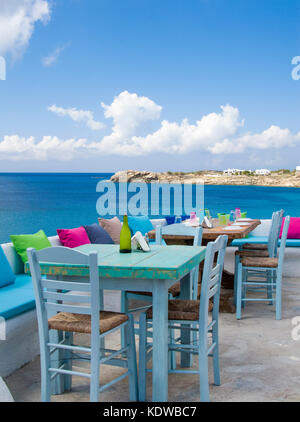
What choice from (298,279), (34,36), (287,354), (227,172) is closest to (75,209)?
(227,172)

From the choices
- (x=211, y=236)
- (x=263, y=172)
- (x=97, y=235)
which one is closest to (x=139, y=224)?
(x=97, y=235)

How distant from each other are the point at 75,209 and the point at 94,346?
3331 centimetres

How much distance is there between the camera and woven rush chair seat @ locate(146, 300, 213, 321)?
244cm

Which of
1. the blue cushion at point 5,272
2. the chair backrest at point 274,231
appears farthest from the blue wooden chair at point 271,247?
the blue cushion at point 5,272

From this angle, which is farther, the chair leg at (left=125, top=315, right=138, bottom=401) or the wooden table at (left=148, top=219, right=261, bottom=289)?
the wooden table at (left=148, top=219, right=261, bottom=289)

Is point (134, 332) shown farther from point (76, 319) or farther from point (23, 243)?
point (23, 243)

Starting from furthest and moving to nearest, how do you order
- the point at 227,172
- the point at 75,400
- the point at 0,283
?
1. the point at 227,172
2. the point at 0,283
3. the point at 75,400

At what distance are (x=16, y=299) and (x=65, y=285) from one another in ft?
3.78

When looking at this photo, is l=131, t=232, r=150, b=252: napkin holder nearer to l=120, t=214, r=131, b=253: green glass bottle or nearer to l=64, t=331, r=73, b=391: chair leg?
l=120, t=214, r=131, b=253: green glass bottle

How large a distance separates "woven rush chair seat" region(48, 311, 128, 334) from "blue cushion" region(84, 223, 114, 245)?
98.5 inches

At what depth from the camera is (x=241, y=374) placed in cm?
282

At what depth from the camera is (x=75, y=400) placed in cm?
248

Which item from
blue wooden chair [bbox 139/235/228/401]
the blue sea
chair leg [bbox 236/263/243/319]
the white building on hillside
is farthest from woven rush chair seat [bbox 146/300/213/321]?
the white building on hillside
